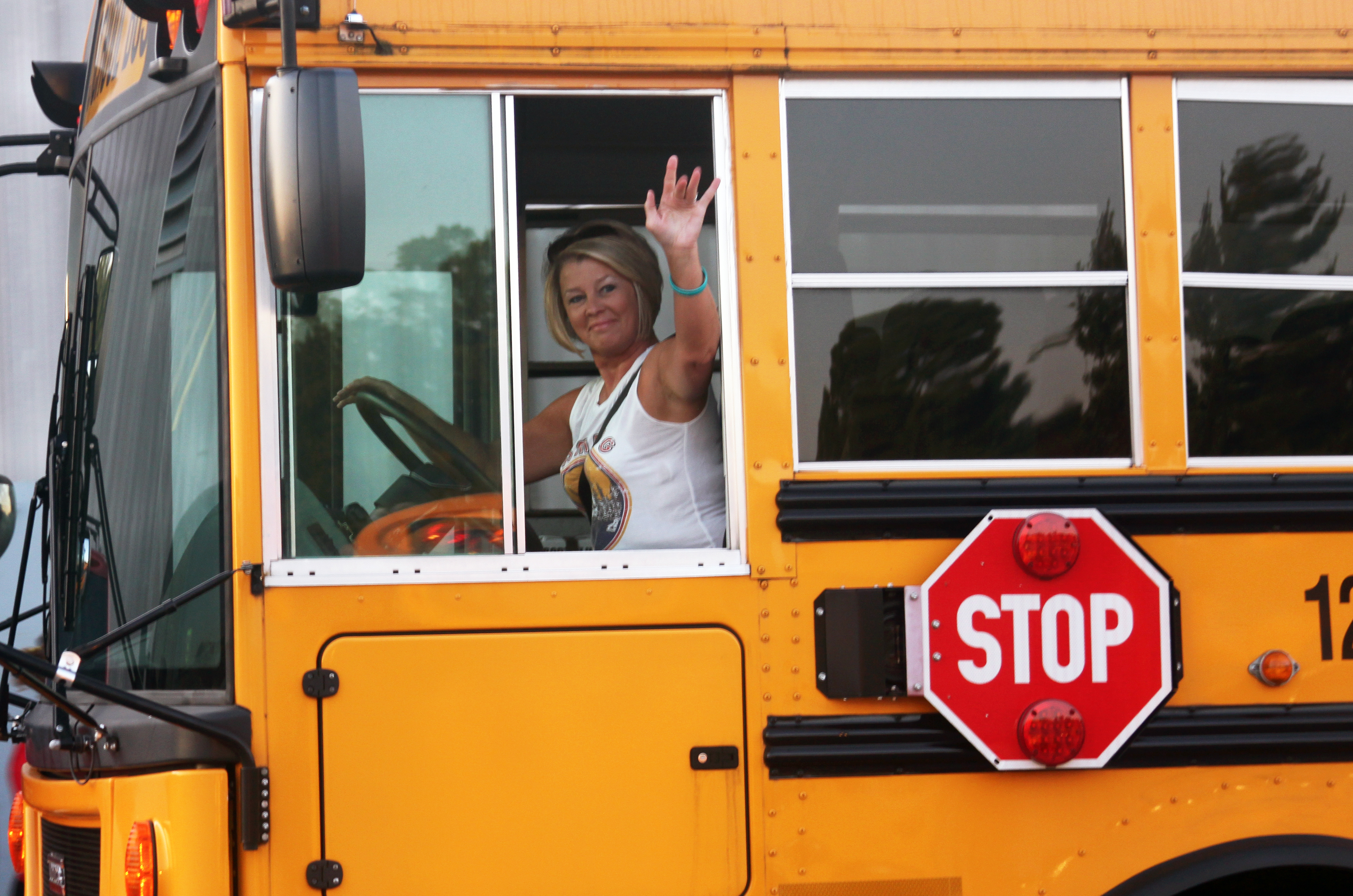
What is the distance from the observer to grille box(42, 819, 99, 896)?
188cm

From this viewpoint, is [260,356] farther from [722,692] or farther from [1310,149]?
[1310,149]

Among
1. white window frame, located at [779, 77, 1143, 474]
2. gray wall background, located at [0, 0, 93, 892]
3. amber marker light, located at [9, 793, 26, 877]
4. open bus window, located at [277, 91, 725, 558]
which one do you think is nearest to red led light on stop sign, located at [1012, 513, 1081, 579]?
white window frame, located at [779, 77, 1143, 474]

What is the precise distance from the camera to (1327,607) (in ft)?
6.50

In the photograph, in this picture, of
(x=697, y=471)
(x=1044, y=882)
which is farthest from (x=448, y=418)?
(x=1044, y=882)

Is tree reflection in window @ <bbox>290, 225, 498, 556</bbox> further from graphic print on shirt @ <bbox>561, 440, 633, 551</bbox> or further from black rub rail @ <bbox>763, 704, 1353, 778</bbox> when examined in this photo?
black rub rail @ <bbox>763, 704, 1353, 778</bbox>

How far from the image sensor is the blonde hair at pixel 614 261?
2.55 metres

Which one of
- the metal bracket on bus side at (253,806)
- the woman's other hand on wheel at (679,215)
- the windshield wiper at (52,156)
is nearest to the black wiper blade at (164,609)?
the metal bracket on bus side at (253,806)

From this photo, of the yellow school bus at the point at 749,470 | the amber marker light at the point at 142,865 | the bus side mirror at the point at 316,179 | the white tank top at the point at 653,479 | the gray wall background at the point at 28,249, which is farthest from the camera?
the gray wall background at the point at 28,249

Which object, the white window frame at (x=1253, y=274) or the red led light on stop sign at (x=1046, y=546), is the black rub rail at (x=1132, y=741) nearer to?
the red led light on stop sign at (x=1046, y=546)

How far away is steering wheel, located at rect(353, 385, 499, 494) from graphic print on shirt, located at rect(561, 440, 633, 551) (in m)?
0.29

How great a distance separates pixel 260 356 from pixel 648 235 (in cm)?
112

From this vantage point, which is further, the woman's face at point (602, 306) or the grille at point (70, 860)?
the woman's face at point (602, 306)

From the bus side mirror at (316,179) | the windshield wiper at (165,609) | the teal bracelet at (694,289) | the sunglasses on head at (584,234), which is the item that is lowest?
the windshield wiper at (165,609)

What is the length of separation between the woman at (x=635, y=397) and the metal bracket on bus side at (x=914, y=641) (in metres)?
0.38
